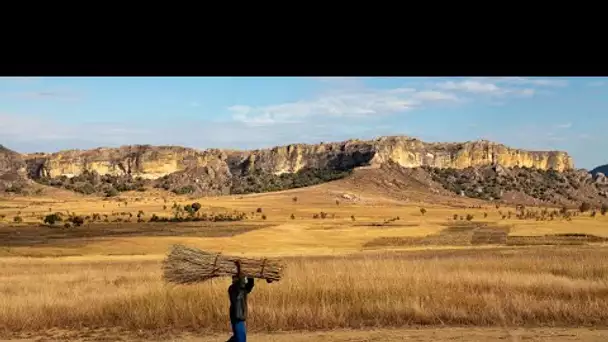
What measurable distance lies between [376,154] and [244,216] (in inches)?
3657

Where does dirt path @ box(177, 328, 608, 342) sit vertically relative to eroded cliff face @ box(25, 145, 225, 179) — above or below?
below

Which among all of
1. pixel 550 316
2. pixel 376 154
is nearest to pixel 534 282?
pixel 550 316

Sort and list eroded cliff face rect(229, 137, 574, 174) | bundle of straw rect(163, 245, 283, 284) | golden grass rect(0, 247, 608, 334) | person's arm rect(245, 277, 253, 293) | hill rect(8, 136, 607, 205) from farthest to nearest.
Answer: eroded cliff face rect(229, 137, 574, 174), hill rect(8, 136, 607, 205), golden grass rect(0, 247, 608, 334), bundle of straw rect(163, 245, 283, 284), person's arm rect(245, 277, 253, 293)

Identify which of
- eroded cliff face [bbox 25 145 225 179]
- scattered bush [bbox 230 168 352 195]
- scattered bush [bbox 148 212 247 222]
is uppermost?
eroded cliff face [bbox 25 145 225 179]

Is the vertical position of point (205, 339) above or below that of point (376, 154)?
below

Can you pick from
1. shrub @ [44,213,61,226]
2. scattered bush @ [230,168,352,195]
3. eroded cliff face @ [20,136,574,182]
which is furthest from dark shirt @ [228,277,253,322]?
eroded cliff face @ [20,136,574,182]

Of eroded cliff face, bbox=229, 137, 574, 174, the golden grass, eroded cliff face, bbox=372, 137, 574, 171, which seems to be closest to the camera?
the golden grass

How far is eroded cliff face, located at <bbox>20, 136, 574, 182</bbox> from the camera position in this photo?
17688 cm

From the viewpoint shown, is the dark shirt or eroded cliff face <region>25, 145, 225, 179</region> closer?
the dark shirt

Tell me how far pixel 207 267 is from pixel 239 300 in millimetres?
1593

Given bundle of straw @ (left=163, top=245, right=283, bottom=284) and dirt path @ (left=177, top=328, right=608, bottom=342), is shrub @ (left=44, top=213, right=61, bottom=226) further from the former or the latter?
bundle of straw @ (left=163, top=245, right=283, bottom=284)
